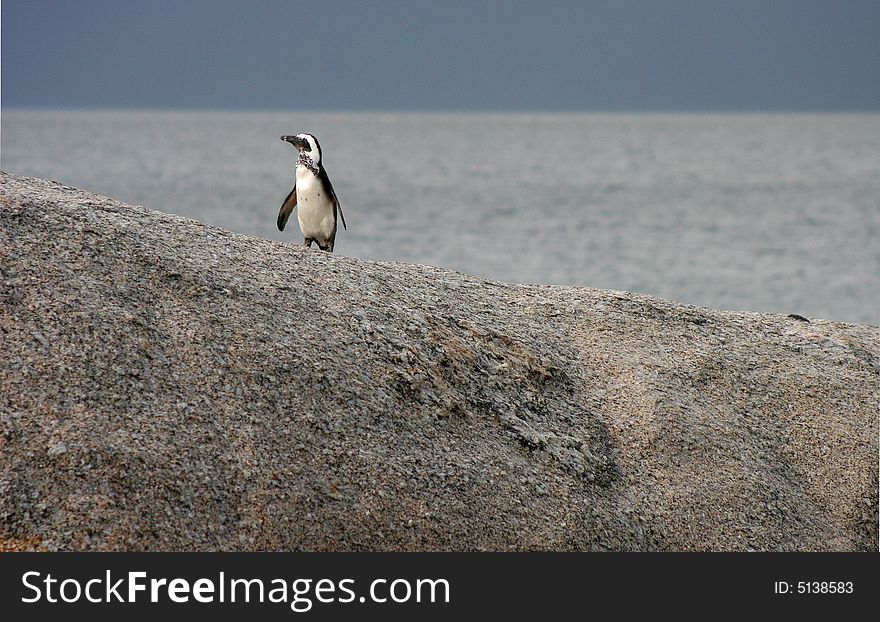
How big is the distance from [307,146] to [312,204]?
298 millimetres

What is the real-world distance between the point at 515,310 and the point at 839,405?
5.30 feet

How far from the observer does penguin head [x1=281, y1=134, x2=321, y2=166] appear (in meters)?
4.80

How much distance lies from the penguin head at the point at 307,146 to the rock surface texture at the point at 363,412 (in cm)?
60

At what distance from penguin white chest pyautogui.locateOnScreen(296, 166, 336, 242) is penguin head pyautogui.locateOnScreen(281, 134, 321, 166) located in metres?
0.07

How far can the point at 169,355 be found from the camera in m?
3.51

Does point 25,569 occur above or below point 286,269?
below

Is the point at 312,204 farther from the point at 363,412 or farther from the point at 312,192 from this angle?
the point at 363,412

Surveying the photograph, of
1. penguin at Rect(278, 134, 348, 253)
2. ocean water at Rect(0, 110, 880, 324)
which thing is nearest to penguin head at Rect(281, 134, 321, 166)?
penguin at Rect(278, 134, 348, 253)

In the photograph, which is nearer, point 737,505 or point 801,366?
point 737,505

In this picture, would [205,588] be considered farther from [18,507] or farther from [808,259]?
[808,259]

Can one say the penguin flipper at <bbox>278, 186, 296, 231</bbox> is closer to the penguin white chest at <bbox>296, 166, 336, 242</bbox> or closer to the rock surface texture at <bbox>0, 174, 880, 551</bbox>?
the penguin white chest at <bbox>296, 166, 336, 242</bbox>

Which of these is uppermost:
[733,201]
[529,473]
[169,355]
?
[733,201]

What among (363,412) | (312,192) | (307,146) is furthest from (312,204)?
(363,412)

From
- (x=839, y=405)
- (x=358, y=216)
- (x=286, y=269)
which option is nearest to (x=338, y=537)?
(x=286, y=269)
